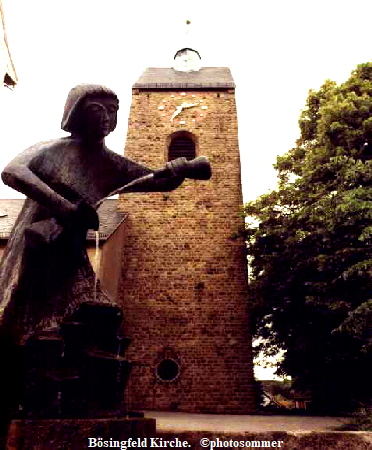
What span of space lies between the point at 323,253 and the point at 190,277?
4074 millimetres

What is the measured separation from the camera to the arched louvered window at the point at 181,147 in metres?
14.5

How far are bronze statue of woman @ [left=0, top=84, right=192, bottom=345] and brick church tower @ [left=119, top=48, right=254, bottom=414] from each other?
953 centimetres

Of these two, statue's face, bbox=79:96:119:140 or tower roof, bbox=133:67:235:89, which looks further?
tower roof, bbox=133:67:235:89

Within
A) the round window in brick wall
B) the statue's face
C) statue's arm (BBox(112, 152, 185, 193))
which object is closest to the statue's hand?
statue's arm (BBox(112, 152, 185, 193))

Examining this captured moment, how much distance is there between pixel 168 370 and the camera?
1120 centimetres

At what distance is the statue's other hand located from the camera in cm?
185

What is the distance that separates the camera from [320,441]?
6.33ft

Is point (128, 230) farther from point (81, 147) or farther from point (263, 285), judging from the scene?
point (81, 147)

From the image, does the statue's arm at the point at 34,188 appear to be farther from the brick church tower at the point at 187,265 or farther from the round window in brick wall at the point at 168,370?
the round window in brick wall at the point at 168,370

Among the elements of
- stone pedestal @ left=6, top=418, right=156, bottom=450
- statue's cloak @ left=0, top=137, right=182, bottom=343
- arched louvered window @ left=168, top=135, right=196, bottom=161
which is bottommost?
stone pedestal @ left=6, top=418, right=156, bottom=450

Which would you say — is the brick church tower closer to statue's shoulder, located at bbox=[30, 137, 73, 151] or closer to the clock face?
the clock face

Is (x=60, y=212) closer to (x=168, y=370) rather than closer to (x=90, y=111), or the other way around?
(x=90, y=111)

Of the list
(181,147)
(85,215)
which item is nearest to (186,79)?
(181,147)

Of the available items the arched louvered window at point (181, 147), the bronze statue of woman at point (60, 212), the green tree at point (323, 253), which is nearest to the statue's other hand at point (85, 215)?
the bronze statue of woman at point (60, 212)
